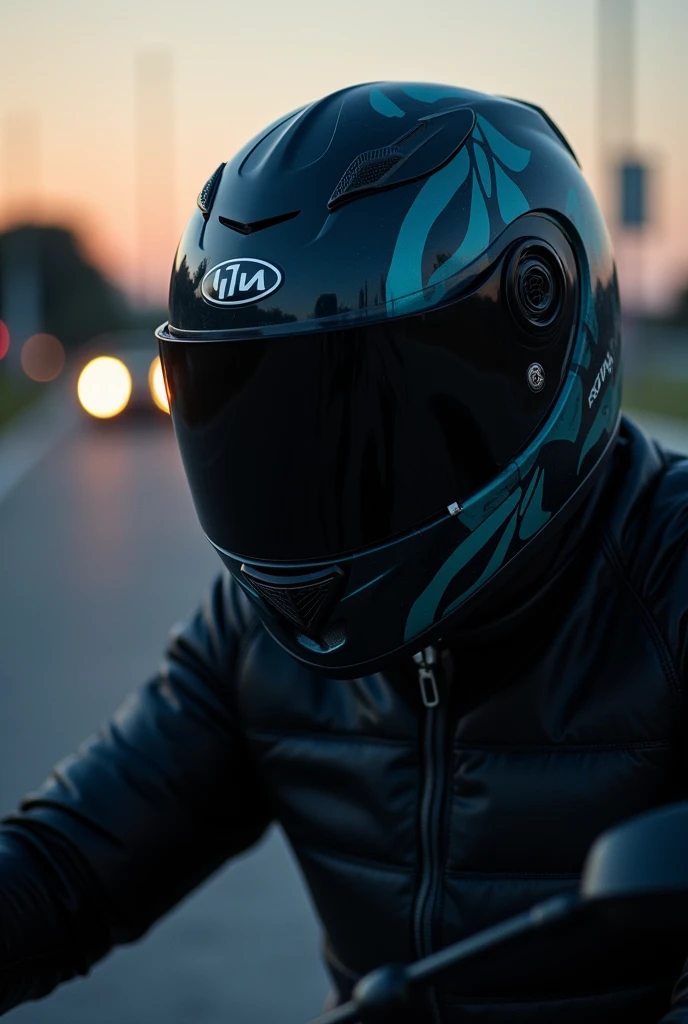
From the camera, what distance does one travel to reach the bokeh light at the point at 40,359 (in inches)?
1694

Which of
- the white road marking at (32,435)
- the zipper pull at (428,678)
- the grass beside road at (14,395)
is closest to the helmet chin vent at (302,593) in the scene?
the zipper pull at (428,678)

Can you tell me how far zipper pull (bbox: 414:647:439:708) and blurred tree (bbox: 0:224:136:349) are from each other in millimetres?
65882

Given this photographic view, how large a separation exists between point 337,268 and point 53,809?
0.83 m

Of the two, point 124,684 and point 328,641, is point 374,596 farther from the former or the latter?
point 124,684

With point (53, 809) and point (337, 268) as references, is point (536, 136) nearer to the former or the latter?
point (337, 268)

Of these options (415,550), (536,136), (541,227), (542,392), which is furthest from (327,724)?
(536,136)

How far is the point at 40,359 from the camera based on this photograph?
45.1 m

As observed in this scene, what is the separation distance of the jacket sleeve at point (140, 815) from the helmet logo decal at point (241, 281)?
508 millimetres

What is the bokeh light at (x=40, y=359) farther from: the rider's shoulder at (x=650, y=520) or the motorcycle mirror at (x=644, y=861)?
the motorcycle mirror at (x=644, y=861)

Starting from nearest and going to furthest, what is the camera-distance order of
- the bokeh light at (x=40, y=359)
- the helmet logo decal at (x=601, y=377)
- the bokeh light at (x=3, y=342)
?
1. the helmet logo decal at (x=601, y=377)
2. the bokeh light at (x=3, y=342)
3. the bokeh light at (x=40, y=359)

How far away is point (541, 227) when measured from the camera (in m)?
1.79

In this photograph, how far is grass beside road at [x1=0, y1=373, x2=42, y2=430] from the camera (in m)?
25.2

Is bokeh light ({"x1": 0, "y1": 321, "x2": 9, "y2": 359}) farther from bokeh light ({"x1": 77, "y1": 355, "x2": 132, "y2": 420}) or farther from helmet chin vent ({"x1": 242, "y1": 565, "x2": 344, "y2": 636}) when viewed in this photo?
helmet chin vent ({"x1": 242, "y1": 565, "x2": 344, "y2": 636})

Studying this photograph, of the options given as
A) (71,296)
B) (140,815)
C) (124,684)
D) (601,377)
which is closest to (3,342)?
(71,296)
